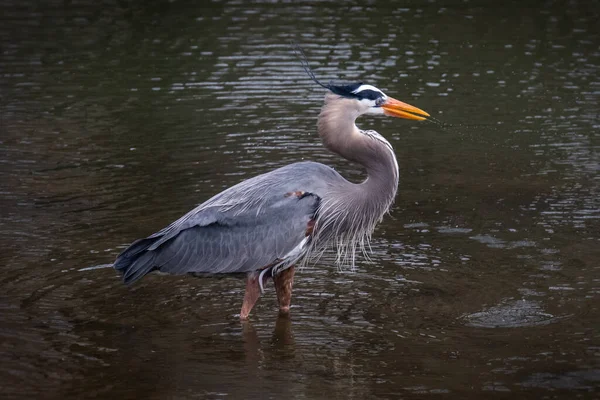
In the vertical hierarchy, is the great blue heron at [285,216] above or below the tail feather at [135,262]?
above

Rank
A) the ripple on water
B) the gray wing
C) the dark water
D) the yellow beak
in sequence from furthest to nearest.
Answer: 1. the yellow beak
2. the gray wing
3. the ripple on water
4. the dark water

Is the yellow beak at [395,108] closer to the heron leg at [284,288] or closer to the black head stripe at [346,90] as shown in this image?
the black head stripe at [346,90]

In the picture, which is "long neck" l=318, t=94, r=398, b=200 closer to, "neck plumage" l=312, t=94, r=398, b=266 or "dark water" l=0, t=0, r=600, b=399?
"neck plumage" l=312, t=94, r=398, b=266

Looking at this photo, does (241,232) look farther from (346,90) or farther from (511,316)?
(511,316)

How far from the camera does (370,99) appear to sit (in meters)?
8.66

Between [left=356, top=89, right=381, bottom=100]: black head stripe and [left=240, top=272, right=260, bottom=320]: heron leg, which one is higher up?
[left=356, top=89, right=381, bottom=100]: black head stripe

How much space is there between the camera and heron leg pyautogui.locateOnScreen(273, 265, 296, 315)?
28.4 ft

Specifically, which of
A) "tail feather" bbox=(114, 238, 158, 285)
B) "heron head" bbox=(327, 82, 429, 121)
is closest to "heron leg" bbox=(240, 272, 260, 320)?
"tail feather" bbox=(114, 238, 158, 285)

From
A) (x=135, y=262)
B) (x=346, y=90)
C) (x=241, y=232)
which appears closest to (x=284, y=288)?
(x=241, y=232)

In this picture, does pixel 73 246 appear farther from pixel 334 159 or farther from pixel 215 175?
pixel 334 159

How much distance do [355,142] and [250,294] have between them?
4.89ft

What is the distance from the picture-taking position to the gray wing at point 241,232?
27.7 feet

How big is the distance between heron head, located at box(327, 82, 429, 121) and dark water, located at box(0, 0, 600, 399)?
1.54 meters

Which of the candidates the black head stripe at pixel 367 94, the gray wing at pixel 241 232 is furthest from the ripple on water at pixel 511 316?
the black head stripe at pixel 367 94
